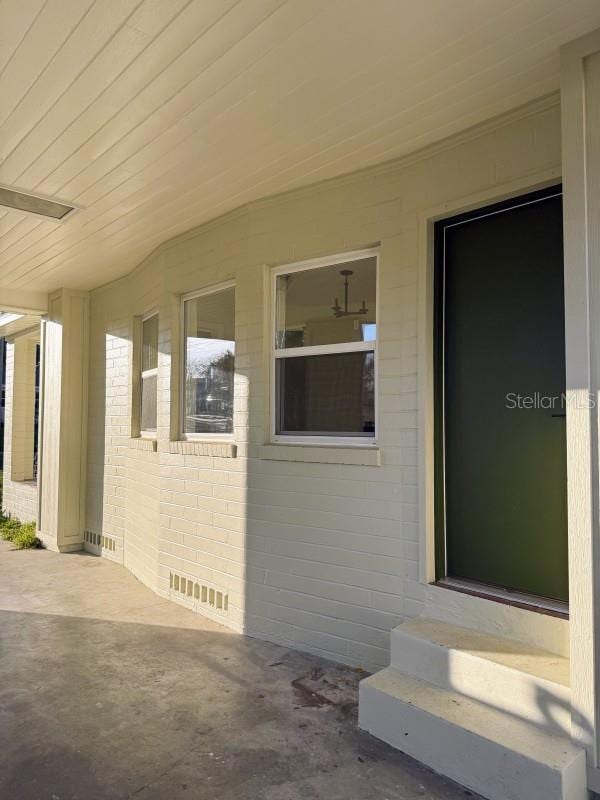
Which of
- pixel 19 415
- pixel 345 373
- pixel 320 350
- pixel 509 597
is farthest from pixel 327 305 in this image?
pixel 19 415

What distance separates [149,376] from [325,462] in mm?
2722

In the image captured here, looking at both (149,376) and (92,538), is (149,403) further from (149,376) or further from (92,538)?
(92,538)

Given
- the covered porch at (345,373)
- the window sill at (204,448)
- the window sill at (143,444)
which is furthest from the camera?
the window sill at (143,444)

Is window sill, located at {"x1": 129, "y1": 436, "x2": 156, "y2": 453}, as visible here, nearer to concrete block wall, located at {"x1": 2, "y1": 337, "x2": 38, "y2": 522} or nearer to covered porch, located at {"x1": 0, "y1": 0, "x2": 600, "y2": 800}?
covered porch, located at {"x1": 0, "y1": 0, "x2": 600, "y2": 800}

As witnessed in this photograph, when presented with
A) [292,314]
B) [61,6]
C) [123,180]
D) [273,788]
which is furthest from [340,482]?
[61,6]

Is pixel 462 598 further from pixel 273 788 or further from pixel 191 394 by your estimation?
pixel 191 394

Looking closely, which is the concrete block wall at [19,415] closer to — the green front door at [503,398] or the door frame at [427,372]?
the door frame at [427,372]

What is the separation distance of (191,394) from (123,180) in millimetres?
1740

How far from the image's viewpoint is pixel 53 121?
112 inches

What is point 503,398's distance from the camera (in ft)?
9.29

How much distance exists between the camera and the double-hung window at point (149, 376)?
546cm

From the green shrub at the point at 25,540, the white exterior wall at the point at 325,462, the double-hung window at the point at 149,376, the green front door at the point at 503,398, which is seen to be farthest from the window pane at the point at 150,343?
the green front door at the point at 503,398

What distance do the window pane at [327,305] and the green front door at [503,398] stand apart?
1.65 ft

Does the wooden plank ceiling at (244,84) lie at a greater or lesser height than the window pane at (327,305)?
greater
